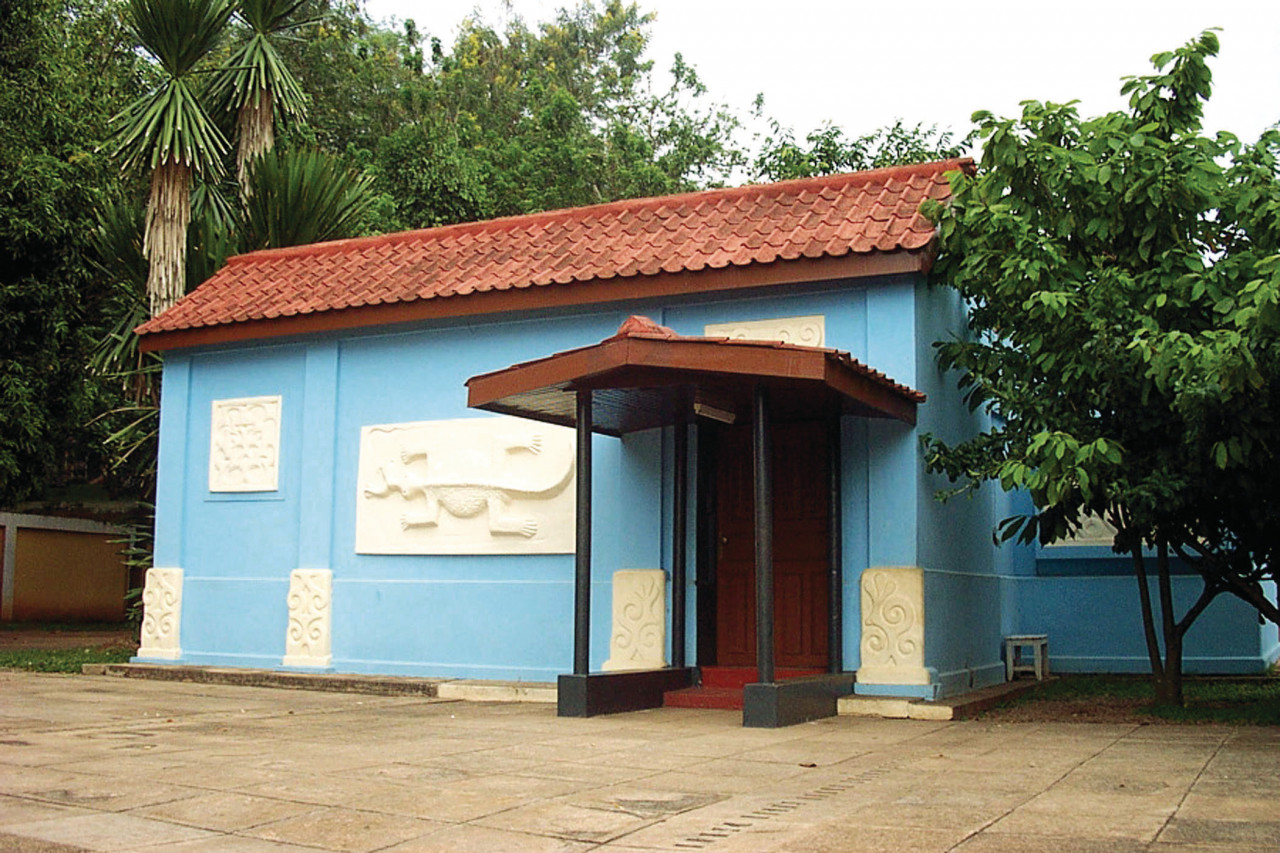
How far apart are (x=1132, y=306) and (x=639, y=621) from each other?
4563 millimetres

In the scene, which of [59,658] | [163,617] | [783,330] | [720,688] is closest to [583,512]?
[720,688]

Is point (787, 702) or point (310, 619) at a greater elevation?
point (310, 619)

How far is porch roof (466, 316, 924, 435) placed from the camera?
8.60 metres

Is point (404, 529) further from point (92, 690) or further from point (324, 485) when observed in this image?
point (92, 690)

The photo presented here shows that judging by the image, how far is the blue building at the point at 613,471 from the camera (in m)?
9.68

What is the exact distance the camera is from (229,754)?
708cm

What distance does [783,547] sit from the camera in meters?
10.7

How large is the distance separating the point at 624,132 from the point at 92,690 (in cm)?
2069

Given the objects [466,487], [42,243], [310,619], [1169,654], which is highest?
[42,243]

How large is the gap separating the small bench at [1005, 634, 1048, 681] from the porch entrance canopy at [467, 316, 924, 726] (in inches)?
119

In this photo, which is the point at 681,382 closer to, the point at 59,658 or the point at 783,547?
the point at 783,547

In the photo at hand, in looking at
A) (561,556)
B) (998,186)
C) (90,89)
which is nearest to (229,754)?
(561,556)

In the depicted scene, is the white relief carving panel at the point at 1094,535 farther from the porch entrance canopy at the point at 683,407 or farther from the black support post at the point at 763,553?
the black support post at the point at 763,553

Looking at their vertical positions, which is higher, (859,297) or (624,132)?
(624,132)
